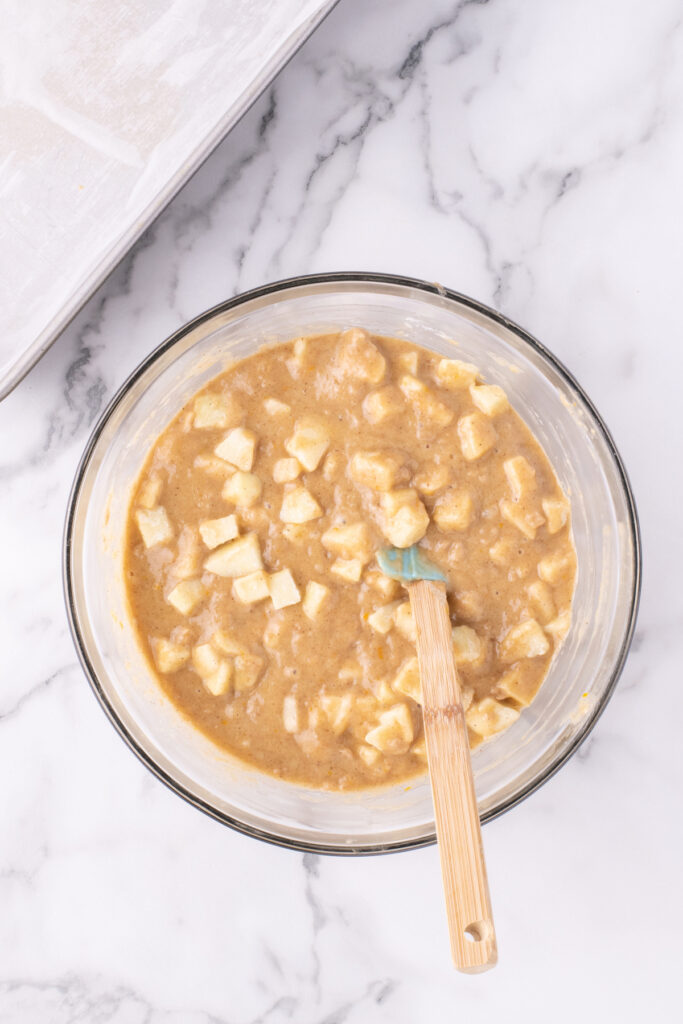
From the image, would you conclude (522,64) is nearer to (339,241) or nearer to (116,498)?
(339,241)

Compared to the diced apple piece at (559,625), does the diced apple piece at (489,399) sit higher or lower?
higher

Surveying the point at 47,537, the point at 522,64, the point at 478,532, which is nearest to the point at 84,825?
the point at 47,537

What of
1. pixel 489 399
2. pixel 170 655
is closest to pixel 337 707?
pixel 170 655

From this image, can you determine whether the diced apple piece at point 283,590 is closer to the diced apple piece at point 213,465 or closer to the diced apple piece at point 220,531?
the diced apple piece at point 220,531

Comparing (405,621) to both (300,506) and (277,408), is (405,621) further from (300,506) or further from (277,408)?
(277,408)

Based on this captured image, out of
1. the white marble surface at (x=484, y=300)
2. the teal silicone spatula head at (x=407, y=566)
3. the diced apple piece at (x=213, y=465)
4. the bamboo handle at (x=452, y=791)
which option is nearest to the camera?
the bamboo handle at (x=452, y=791)

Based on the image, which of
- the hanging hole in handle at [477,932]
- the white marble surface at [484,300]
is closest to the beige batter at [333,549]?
the white marble surface at [484,300]

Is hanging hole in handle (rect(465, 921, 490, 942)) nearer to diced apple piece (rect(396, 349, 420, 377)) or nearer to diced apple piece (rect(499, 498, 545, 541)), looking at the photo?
diced apple piece (rect(499, 498, 545, 541))
